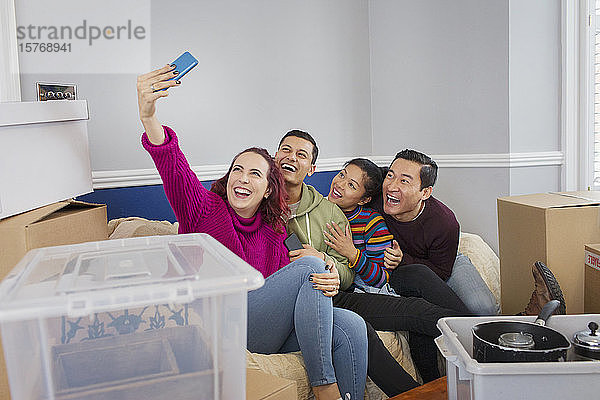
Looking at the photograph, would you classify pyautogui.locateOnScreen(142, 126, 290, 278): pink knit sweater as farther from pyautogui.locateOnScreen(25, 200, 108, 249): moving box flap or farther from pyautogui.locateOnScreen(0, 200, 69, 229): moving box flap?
pyautogui.locateOnScreen(0, 200, 69, 229): moving box flap

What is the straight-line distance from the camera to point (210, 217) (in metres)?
1.87

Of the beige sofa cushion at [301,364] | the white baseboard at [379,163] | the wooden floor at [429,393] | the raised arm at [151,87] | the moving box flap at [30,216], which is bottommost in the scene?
the beige sofa cushion at [301,364]

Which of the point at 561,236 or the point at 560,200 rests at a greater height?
the point at 560,200

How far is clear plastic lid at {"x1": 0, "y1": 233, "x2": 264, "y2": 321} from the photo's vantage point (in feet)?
2.43

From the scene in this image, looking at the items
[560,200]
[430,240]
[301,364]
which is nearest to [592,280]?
[560,200]

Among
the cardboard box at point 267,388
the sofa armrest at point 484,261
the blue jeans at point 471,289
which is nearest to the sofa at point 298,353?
the sofa armrest at point 484,261

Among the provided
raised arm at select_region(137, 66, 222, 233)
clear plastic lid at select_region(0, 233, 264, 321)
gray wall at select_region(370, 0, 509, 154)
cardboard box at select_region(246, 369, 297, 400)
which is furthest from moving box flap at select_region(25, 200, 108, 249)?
gray wall at select_region(370, 0, 509, 154)

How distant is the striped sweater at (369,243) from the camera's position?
7.34ft

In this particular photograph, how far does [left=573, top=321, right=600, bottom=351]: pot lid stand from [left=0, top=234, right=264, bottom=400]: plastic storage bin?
67 cm

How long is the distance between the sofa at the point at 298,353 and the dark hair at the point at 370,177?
0.53 metres

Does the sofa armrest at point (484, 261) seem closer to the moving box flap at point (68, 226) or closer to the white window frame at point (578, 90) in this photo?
the white window frame at point (578, 90)

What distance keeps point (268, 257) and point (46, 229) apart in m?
0.73

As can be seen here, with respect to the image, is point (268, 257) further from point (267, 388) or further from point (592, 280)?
point (592, 280)

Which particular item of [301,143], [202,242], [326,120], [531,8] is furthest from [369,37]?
[202,242]
